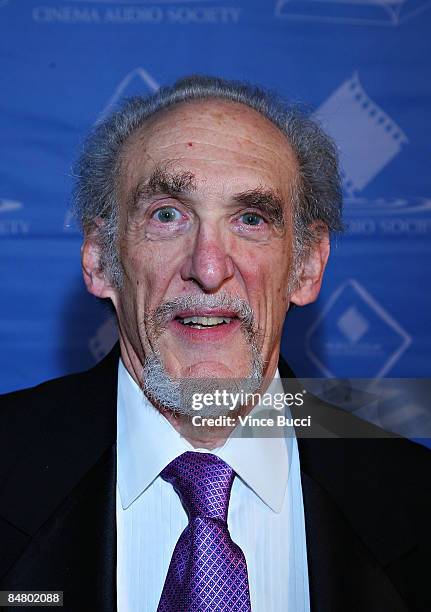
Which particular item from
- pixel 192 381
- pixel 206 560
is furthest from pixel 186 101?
pixel 206 560

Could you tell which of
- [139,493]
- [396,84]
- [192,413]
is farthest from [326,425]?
[396,84]

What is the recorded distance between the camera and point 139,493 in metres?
1.72

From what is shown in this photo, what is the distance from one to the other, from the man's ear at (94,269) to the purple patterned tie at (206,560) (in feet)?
1.63

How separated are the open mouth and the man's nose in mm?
71

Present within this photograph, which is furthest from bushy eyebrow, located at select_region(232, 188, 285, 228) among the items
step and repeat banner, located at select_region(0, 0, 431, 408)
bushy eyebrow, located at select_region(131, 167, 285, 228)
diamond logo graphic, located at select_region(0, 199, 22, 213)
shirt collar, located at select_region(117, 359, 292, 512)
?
diamond logo graphic, located at select_region(0, 199, 22, 213)

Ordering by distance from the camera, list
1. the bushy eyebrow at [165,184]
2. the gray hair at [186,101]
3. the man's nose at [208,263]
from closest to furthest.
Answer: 1. the man's nose at [208,263]
2. the bushy eyebrow at [165,184]
3. the gray hair at [186,101]

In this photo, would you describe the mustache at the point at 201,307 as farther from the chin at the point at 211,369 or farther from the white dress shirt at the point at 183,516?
the white dress shirt at the point at 183,516

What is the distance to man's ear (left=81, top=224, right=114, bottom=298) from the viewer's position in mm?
1956

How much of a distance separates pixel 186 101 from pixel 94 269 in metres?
0.44

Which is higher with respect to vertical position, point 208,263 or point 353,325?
point 353,325

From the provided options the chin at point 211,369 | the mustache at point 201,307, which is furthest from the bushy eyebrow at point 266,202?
the chin at point 211,369

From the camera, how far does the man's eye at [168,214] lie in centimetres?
180

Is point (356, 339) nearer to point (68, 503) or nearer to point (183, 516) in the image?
point (183, 516)

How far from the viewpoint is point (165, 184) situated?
1.79m
